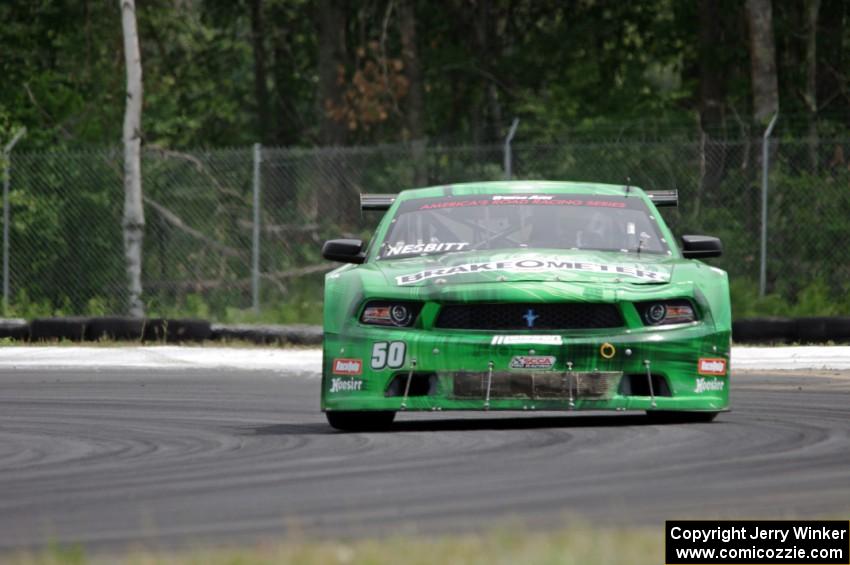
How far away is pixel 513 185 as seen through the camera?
38.0 feet

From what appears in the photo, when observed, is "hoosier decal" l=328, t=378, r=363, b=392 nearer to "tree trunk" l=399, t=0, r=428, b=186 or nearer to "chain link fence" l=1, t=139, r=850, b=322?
"chain link fence" l=1, t=139, r=850, b=322

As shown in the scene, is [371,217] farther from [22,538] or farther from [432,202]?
[22,538]

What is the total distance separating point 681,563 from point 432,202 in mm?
6165

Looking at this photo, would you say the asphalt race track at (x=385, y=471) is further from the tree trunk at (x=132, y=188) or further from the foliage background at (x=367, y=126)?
the tree trunk at (x=132, y=188)

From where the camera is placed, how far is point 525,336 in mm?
9617

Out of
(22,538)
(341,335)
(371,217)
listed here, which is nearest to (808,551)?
(22,538)

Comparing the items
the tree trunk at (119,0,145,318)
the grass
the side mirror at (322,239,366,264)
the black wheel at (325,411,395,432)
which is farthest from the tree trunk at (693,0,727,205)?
the grass

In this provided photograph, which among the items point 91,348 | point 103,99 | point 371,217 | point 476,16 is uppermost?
point 476,16

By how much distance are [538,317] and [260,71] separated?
103 ft

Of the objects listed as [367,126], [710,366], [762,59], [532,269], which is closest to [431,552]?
[532,269]

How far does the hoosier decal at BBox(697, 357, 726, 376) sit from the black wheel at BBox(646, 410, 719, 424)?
0.41m

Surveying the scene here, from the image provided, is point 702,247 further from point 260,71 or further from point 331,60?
point 260,71

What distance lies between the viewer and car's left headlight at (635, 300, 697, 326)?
32.0 ft

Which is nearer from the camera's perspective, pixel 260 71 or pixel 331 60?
pixel 331 60
